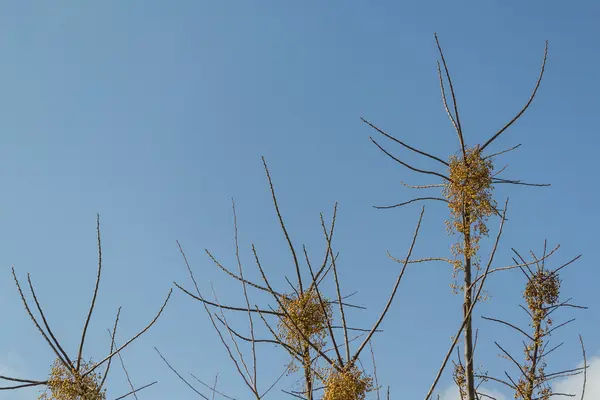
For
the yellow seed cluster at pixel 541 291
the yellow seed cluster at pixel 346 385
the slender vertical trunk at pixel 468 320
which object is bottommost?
the yellow seed cluster at pixel 346 385

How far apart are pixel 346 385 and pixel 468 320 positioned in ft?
4.44

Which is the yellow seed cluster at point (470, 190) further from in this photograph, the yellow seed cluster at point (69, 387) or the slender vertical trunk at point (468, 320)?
the yellow seed cluster at point (69, 387)

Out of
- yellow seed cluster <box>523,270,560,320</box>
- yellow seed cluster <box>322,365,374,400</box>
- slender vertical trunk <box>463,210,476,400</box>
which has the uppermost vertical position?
yellow seed cluster <box>523,270,560,320</box>

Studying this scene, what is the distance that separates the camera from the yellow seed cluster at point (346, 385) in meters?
3.71

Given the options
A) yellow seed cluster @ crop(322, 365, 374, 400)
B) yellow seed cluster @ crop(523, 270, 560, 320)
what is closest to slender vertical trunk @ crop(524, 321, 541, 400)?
yellow seed cluster @ crop(523, 270, 560, 320)

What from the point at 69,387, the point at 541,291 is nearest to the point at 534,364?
the point at 541,291

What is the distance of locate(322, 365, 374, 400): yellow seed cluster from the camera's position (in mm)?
3707

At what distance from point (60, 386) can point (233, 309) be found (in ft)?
4.25

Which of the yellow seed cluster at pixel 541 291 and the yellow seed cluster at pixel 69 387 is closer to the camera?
the yellow seed cluster at pixel 69 387

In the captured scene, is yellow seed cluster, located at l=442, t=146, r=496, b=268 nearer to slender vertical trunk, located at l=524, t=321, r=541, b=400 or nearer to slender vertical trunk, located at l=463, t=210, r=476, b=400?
slender vertical trunk, located at l=463, t=210, r=476, b=400

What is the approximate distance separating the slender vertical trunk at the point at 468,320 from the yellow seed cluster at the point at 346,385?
0.86m

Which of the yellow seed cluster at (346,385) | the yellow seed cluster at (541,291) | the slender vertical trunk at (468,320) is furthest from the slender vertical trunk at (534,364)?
the yellow seed cluster at (346,385)

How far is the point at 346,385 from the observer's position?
12.1 feet

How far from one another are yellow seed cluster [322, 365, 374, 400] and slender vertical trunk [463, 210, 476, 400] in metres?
0.86
